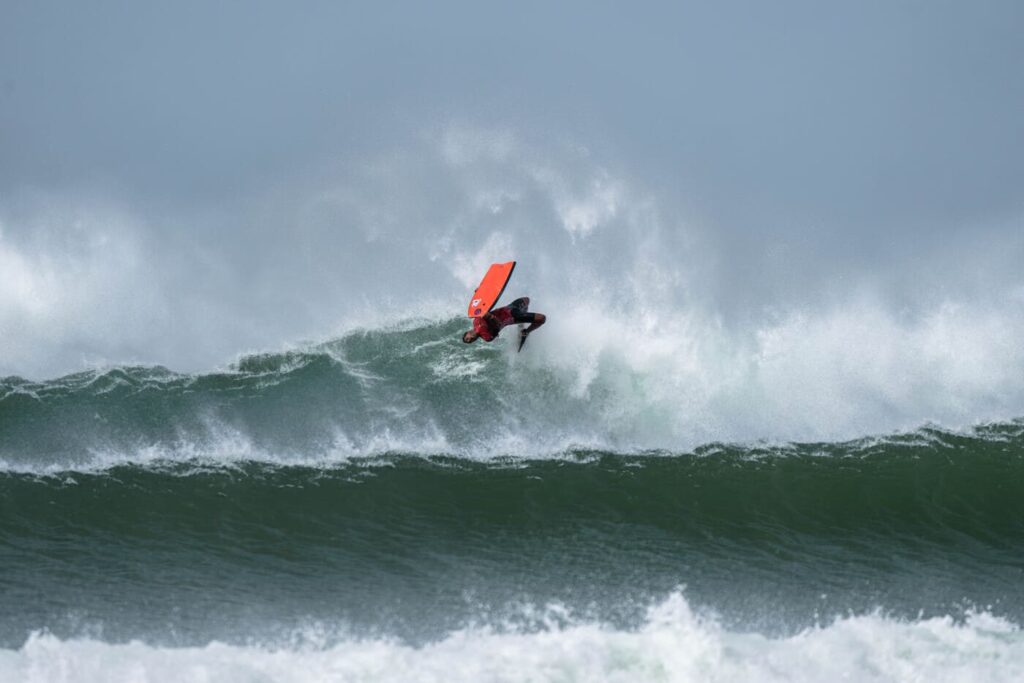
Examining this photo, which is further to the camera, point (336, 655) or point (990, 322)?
point (990, 322)

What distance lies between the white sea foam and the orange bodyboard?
4.72 meters

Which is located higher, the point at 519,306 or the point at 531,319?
the point at 519,306

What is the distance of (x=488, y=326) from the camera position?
54.5ft

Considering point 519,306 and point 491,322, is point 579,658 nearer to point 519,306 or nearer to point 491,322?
point 491,322

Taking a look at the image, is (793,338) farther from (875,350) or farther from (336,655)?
(336,655)

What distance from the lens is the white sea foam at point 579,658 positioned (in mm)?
13164

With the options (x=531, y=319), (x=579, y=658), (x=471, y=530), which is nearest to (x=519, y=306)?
(x=531, y=319)

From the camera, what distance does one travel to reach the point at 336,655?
13383mm

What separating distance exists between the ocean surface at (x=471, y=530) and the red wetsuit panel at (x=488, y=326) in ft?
4.12

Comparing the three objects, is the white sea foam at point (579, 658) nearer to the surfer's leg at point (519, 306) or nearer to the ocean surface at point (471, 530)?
the ocean surface at point (471, 530)

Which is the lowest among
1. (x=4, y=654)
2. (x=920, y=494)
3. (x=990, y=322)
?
(x=4, y=654)

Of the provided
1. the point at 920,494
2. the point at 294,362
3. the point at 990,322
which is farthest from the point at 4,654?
the point at 990,322

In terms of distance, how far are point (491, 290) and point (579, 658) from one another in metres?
5.64

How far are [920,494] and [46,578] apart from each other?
11325 mm
